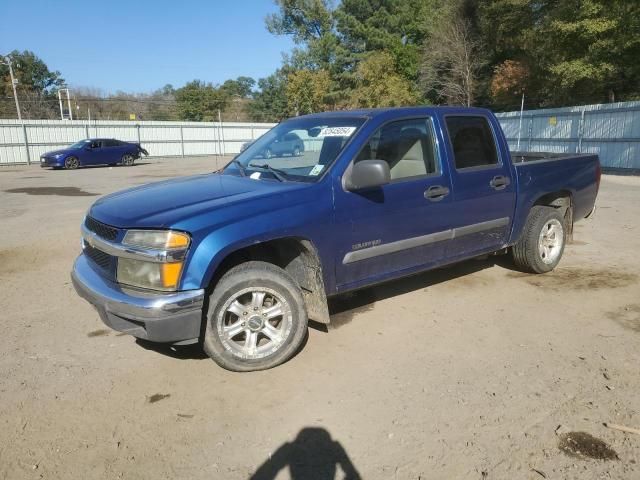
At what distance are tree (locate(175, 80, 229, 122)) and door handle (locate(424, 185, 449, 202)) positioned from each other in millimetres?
55767

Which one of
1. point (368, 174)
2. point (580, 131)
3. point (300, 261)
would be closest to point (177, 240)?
point (300, 261)

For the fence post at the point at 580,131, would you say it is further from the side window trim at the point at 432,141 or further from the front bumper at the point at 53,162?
the front bumper at the point at 53,162

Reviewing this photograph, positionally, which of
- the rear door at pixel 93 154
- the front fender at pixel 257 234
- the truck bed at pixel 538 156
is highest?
the truck bed at pixel 538 156

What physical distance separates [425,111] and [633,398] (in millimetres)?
2716

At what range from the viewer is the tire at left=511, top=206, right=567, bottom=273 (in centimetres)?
534

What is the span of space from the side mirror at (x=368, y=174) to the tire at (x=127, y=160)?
77.0 ft

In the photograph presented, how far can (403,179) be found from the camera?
412 cm

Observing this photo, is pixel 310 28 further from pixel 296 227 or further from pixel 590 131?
pixel 296 227

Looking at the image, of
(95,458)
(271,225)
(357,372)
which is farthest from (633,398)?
(95,458)

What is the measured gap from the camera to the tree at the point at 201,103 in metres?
58.2

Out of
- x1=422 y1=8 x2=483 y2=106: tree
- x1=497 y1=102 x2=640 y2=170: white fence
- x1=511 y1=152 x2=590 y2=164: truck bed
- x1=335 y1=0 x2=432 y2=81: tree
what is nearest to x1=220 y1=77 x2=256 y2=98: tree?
x1=335 y1=0 x2=432 y2=81: tree

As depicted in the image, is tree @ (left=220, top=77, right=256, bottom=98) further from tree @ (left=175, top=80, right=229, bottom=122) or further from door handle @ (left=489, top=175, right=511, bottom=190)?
door handle @ (left=489, top=175, right=511, bottom=190)

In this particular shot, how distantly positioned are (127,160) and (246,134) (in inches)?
476

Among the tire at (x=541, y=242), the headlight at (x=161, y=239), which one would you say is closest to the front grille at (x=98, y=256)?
the headlight at (x=161, y=239)
